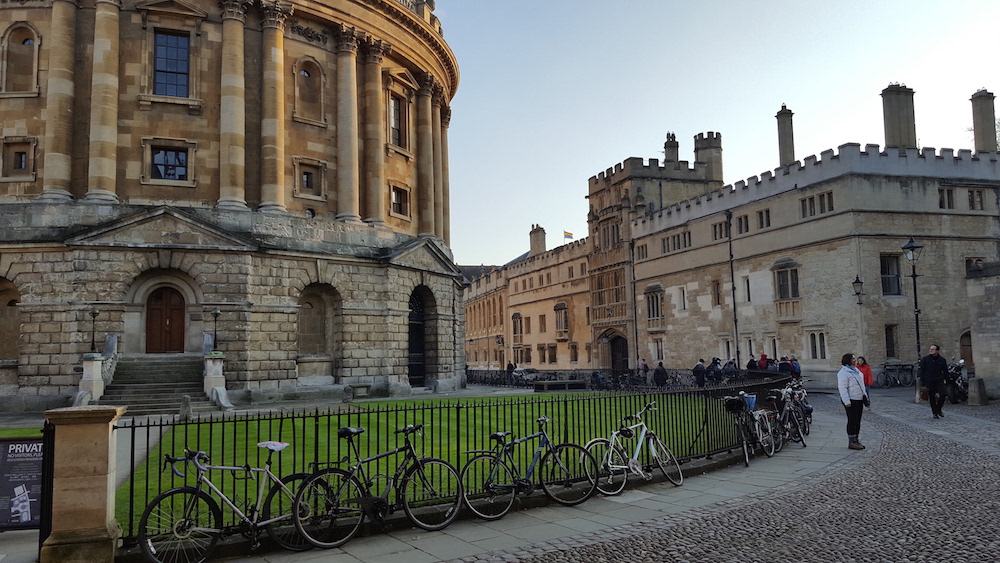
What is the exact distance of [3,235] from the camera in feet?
83.0

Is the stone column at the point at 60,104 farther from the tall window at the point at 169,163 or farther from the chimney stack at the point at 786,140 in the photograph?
the chimney stack at the point at 786,140

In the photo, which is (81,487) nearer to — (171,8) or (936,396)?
(936,396)

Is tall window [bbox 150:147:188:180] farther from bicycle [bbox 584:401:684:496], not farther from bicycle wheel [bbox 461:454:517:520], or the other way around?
bicycle wheel [bbox 461:454:517:520]

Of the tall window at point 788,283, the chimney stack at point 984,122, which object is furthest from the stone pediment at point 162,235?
the chimney stack at point 984,122

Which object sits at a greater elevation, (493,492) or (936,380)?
(936,380)

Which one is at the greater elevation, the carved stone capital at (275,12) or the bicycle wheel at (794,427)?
the carved stone capital at (275,12)

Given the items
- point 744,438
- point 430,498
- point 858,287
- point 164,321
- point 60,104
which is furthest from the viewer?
point 858,287

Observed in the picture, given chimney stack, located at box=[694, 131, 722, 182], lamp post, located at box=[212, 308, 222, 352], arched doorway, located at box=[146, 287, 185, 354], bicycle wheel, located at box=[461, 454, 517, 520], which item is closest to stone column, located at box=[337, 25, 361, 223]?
lamp post, located at box=[212, 308, 222, 352]

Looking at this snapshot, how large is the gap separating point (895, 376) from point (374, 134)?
26.0 meters

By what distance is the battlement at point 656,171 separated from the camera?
51250 millimetres

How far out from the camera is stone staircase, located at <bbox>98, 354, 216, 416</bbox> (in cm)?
2275

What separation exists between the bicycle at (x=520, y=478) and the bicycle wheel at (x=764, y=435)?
4.68 m

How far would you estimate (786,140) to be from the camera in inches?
1570

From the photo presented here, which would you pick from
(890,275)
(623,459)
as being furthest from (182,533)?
(890,275)
